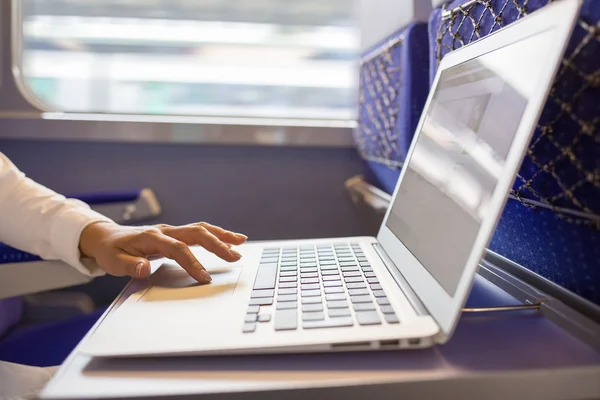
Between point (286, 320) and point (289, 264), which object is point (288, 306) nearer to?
point (286, 320)

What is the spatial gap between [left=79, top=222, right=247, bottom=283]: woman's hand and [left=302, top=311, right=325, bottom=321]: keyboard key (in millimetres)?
174

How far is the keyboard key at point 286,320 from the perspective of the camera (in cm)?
40

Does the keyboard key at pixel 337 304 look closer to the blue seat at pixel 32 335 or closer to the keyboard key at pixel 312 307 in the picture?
the keyboard key at pixel 312 307

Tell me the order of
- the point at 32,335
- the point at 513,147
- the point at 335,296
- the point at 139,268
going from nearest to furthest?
the point at 513,147 → the point at 335,296 → the point at 139,268 → the point at 32,335

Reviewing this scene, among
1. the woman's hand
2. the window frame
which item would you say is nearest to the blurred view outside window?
the window frame

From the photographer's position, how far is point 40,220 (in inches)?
28.8

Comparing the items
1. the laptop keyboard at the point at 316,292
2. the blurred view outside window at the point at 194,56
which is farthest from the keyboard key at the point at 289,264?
the blurred view outside window at the point at 194,56

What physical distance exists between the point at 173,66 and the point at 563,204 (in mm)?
1284

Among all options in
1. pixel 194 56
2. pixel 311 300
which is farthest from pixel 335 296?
pixel 194 56

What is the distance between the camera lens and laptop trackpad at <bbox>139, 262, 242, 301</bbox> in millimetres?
510

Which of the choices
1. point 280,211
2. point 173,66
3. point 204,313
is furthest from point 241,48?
point 204,313

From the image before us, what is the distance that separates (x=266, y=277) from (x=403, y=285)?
15cm

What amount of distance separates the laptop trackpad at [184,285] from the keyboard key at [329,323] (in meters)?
0.13

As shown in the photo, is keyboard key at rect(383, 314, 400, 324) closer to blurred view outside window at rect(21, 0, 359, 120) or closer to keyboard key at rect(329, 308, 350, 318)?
keyboard key at rect(329, 308, 350, 318)
